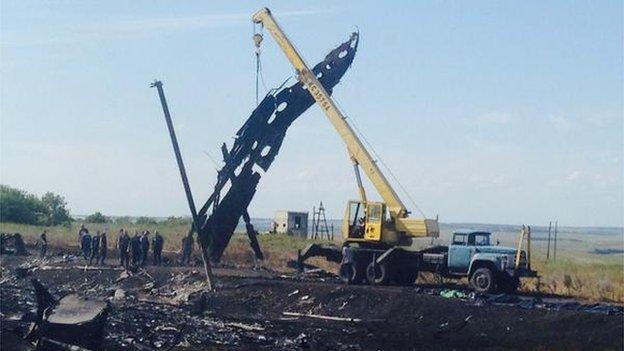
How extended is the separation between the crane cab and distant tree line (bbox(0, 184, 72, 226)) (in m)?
41.9

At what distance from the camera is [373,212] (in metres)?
34.1

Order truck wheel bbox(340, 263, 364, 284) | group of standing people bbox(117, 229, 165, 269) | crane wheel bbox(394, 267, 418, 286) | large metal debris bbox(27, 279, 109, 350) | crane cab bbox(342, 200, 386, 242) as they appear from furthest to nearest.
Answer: group of standing people bbox(117, 229, 165, 269) → crane cab bbox(342, 200, 386, 242) → truck wheel bbox(340, 263, 364, 284) → crane wheel bbox(394, 267, 418, 286) → large metal debris bbox(27, 279, 109, 350)

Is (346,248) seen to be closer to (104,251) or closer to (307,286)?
(307,286)

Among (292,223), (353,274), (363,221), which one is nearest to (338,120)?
(363,221)

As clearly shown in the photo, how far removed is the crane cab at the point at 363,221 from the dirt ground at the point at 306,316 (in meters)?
1.99

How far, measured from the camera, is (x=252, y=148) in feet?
127

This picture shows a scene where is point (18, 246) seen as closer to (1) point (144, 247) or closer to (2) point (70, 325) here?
(1) point (144, 247)

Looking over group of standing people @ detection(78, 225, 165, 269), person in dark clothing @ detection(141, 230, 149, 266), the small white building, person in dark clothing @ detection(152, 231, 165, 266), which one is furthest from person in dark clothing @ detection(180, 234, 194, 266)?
the small white building

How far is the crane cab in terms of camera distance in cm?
3378

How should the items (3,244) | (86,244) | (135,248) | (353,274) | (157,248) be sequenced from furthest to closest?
(3,244) → (86,244) → (157,248) → (135,248) → (353,274)

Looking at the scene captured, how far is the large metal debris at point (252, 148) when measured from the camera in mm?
37406

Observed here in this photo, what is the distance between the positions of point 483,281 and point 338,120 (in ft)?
29.8

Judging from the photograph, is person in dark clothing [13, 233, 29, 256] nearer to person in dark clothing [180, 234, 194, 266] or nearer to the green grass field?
the green grass field

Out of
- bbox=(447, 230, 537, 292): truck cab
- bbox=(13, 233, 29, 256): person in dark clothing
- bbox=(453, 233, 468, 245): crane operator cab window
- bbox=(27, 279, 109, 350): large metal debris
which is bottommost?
bbox=(27, 279, 109, 350): large metal debris
